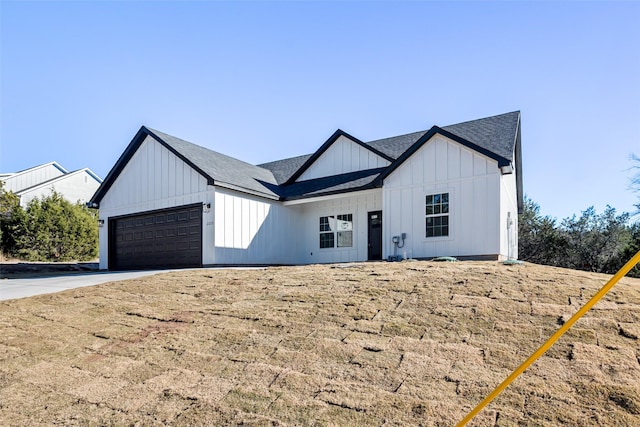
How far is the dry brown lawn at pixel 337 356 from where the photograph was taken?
10.8 ft

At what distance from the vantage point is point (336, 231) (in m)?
14.9

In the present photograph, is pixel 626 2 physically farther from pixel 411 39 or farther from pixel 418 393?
pixel 418 393

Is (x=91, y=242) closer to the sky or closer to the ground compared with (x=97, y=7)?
closer to the ground

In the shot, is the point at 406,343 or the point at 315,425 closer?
the point at 315,425

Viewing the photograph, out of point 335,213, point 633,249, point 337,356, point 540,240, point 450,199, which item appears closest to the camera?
point 337,356

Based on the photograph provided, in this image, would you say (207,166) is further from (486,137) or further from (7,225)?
(7,225)

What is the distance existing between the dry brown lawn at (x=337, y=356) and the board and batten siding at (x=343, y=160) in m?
8.93

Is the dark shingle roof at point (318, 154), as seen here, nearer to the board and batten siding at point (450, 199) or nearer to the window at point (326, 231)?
the board and batten siding at point (450, 199)

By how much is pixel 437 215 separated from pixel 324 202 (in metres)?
4.89

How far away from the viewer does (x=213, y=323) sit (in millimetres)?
5617

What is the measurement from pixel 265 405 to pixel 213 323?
2.37 m

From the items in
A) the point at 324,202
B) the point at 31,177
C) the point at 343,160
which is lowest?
the point at 324,202

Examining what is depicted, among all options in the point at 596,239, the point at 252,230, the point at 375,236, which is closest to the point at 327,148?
the point at 375,236

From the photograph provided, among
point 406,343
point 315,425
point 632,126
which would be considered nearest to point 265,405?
point 315,425
